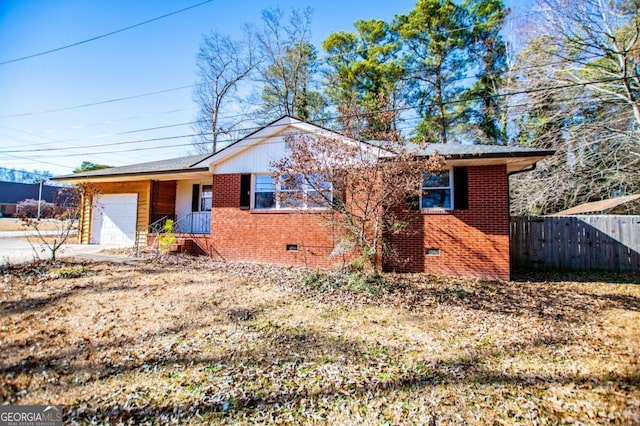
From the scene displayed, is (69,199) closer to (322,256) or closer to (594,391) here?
(322,256)

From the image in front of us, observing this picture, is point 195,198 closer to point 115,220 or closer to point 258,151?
point 115,220

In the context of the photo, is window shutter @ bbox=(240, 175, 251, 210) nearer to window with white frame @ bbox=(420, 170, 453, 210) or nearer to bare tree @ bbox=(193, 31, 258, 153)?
window with white frame @ bbox=(420, 170, 453, 210)

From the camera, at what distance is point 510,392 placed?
3.05 metres

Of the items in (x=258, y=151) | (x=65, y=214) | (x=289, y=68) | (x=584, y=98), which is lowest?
(x=65, y=214)

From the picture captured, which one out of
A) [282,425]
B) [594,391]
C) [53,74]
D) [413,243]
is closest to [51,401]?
[282,425]

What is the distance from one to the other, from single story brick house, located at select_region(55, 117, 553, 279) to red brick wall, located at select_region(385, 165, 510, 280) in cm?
3

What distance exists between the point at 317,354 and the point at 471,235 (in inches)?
252

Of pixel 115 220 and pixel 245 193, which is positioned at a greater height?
pixel 245 193

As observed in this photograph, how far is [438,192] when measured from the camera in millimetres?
8773

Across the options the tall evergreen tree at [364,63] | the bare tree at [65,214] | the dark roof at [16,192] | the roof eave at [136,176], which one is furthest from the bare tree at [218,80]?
the dark roof at [16,192]

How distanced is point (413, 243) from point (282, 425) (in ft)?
22.8

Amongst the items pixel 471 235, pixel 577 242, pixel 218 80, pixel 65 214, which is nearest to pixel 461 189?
pixel 471 235

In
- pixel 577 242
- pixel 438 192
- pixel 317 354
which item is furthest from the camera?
pixel 577 242

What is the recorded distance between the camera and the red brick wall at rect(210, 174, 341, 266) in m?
9.50
